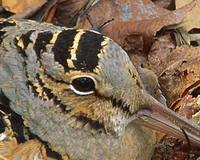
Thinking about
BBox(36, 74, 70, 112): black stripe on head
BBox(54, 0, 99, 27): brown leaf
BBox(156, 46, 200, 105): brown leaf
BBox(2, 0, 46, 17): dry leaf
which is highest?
BBox(36, 74, 70, 112): black stripe on head

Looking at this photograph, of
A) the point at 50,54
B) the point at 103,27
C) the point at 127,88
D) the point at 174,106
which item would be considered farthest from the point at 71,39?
the point at 103,27

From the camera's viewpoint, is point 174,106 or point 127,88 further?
point 174,106

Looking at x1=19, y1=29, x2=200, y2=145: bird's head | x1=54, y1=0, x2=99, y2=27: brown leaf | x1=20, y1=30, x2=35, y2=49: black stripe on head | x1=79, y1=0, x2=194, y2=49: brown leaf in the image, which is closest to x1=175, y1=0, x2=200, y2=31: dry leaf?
x1=79, y1=0, x2=194, y2=49: brown leaf

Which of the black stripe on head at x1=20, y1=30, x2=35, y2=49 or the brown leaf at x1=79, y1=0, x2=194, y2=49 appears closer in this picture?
the black stripe on head at x1=20, y1=30, x2=35, y2=49

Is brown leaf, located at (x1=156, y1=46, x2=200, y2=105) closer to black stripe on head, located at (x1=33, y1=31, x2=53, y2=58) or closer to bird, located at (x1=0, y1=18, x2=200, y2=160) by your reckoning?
bird, located at (x1=0, y1=18, x2=200, y2=160)

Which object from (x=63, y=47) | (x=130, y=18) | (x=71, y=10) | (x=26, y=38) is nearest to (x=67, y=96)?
(x=63, y=47)

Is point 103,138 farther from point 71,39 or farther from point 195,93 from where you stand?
point 195,93

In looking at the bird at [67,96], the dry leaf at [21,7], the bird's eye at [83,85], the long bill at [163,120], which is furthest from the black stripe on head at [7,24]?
the dry leaf at [21,7]

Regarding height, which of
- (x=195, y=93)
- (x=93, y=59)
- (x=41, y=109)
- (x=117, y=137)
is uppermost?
(x=93, y=59)
